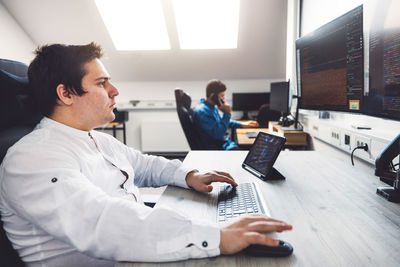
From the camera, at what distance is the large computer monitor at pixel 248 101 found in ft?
14.3

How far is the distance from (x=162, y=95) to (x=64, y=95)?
388cm

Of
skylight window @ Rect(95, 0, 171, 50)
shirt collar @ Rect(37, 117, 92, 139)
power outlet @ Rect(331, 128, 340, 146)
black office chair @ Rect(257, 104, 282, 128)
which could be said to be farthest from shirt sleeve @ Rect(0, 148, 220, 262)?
skylight window @ Rect(95, 0, 171, 50)

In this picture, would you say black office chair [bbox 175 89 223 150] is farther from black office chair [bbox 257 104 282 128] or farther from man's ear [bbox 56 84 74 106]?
black office chair [bbox 257 104 282 128]

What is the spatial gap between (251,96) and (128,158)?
3456 millimetres

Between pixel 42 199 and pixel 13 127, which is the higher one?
pixel 13 127

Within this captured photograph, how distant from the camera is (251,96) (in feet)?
14.3

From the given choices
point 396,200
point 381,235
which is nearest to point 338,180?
point 396,200

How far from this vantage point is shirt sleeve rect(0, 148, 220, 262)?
58 centimetres

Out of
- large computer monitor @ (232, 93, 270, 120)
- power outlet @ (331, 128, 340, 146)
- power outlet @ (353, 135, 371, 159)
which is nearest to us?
power outlet @ (353, 135, 371, 159)

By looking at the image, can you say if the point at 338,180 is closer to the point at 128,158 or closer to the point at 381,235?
the point at 381,235

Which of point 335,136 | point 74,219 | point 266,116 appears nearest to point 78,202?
point 74,219

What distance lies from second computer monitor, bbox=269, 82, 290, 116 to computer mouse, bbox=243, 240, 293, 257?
2.15 m

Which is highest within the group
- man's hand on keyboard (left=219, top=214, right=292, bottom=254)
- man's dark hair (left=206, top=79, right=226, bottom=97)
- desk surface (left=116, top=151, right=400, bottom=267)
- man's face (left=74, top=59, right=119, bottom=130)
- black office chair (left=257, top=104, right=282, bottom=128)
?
man's dark hair (left=206, top=79, right=226, bottom=97)

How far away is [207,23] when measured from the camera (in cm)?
415
